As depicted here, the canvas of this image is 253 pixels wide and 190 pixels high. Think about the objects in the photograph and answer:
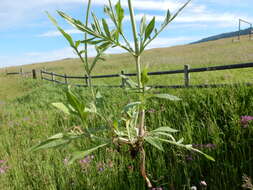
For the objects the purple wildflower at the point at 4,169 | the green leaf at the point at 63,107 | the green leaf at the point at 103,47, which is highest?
the green leaf at the point at 103,47

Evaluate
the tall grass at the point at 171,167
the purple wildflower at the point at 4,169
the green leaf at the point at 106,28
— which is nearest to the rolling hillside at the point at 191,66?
the green leaf at the point at 106,28

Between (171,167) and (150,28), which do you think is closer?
(150,28)

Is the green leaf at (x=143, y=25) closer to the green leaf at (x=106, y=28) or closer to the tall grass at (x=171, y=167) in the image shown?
the green leaf at (x=106, y=28)

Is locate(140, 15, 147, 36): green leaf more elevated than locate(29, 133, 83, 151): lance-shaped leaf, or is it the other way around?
locate(140, 15, 147, 36): green leaf

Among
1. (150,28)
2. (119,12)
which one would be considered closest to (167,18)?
(150,28)

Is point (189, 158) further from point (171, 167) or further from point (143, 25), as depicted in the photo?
point (143, 25)

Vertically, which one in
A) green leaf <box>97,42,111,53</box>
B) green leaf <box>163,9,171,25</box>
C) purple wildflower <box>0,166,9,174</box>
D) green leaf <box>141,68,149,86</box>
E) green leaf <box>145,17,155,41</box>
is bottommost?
purple wildflower <box>0,166,9,174</box>

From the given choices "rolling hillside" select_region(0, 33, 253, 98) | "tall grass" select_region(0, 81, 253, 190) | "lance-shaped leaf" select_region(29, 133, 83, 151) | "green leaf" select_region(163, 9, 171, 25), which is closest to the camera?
"lance-shaped leaf" select_region(29, 133, 83, 151)

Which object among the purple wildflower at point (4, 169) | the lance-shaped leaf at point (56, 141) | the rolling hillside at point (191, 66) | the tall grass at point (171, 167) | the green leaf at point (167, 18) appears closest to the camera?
the lance-shaped leaf at point (56, 141)

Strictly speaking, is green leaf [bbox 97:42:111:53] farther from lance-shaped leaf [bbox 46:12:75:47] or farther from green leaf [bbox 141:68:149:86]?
green leaf [bbox 141:68:149:86]

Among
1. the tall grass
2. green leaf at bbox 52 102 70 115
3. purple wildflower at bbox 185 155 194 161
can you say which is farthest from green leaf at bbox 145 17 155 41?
purple wildflower at bbox 185 155 194 161

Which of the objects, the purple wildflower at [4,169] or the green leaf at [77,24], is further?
the purple wildflower at [4,169]

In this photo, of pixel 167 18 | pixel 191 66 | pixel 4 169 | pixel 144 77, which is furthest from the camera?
pixel 191 66

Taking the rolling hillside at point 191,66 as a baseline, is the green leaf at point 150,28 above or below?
above
